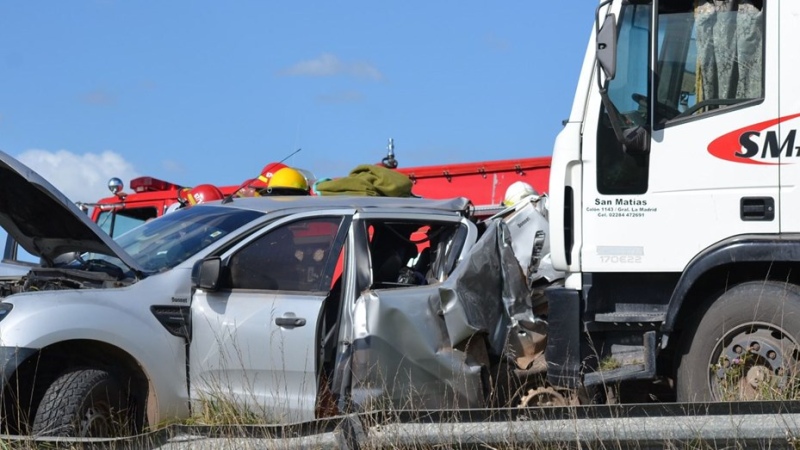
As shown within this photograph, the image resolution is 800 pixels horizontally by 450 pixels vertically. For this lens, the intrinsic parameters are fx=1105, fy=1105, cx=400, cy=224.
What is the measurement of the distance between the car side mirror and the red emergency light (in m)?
10.3

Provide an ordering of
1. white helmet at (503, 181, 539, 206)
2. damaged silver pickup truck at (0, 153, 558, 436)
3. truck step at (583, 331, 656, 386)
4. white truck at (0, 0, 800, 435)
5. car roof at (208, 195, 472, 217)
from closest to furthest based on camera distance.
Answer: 1. damaged silver pickup truck at (0, 153, 558, 436)
2. white truck at (0, 0, 800, 435)
3. truck step at (583, 331, 656, 386)
4. car roof at (208, 195, 472, 217)
5. white helmet at (503, 181, 539, 206)

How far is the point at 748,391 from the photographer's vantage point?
6371 millimetres

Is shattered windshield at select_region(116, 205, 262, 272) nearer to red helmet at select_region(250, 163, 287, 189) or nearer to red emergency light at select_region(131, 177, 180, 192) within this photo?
red helmet at select_region(250, 163, 287, 189)

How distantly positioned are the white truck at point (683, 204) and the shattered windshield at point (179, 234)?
218cm

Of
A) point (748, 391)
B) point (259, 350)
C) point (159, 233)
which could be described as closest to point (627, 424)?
point (748, 391)

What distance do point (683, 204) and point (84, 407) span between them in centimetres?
368

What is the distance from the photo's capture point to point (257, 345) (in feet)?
21.9

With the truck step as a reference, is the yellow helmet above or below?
above

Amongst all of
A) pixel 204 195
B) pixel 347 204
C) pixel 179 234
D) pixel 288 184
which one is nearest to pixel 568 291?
pixel 347 204

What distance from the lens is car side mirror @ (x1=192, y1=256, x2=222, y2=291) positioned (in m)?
6.66

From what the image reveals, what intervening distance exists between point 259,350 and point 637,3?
3.17 meters

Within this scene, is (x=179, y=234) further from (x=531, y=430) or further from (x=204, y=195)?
(x=204, y=195)

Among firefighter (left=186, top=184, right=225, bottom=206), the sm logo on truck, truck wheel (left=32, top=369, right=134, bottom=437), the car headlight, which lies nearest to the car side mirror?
truck wheel (left=32, top=369, right=134, bottom=437)

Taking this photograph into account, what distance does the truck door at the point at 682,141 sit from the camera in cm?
652
